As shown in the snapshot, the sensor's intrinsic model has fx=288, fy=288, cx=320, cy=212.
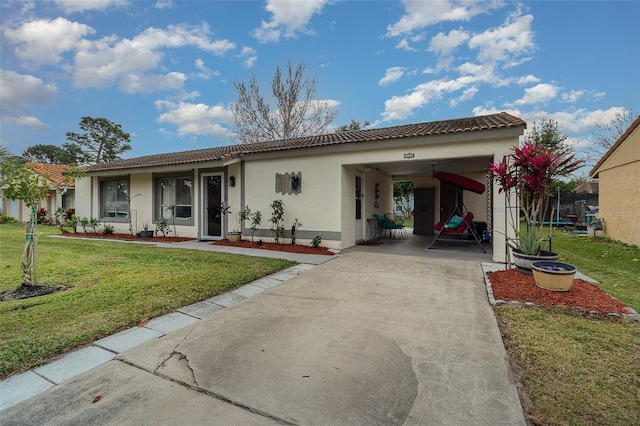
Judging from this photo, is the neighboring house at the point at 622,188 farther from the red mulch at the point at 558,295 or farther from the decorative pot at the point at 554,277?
the decorative pot at the point at 554,277

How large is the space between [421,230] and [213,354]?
12695 mm

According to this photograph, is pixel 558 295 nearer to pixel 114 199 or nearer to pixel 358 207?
pixel 358 207

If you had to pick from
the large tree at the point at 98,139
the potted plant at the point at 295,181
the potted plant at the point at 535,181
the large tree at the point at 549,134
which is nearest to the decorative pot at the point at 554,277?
the potted plant at the point at 535,181

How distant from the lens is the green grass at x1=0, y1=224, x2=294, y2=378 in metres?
2.77

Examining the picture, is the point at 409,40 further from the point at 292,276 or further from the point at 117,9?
the point at 292,276

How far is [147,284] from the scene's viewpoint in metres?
4.71

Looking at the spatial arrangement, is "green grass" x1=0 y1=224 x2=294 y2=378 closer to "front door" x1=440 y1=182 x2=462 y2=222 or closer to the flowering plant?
the flowering plant

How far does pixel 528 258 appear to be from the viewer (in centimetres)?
480

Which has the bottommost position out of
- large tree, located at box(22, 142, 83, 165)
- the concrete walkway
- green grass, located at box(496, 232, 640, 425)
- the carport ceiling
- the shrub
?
the concrete walkway

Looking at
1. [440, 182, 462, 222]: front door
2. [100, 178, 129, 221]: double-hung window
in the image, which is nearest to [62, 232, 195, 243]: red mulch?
[100, 178, 129, 221]: double-hung window

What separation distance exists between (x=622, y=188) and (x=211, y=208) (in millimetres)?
15287

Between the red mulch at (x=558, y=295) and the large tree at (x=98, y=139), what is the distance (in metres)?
44.8

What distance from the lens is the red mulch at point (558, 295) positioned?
3.65 metres

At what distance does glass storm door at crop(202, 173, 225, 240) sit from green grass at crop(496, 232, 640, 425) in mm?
9384
